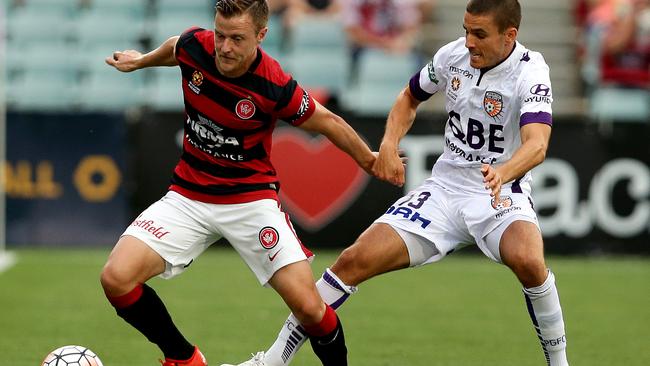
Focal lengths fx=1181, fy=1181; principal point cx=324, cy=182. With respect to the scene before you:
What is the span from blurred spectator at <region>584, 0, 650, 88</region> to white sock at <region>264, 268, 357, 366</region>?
8.81 metres

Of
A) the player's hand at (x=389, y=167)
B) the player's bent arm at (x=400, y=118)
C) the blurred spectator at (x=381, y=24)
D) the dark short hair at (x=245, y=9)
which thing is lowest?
the blurred spectator at (x=381, y=24)

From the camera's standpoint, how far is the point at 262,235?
6586 mm

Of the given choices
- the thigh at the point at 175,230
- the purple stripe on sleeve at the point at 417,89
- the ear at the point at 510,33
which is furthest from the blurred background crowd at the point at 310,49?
the thigh at the point at 175,230

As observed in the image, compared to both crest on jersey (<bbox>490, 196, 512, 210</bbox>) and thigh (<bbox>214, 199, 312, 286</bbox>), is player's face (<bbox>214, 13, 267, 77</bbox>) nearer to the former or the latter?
thigh (<bbox>214, 199, 312, 286</bbox>)

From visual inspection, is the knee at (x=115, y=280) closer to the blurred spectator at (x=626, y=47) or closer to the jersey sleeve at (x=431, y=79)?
the jersey sleeve at (x=431, y=79)

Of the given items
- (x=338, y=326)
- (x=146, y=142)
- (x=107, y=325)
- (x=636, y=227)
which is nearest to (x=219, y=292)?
Result: (x=107, y=325)

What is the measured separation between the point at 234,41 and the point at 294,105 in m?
0.49

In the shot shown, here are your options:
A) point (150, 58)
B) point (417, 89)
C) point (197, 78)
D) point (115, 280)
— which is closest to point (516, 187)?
point (417, 89)

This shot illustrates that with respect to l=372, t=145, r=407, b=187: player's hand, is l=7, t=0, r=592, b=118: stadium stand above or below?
below

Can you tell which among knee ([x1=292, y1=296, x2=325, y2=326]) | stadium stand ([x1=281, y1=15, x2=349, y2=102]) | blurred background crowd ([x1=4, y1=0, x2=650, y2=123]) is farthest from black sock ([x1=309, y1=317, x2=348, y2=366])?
stadium stand ([x1=281, y1=15, x2=349, y2=102])

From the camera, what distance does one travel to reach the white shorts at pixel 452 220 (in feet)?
22.4

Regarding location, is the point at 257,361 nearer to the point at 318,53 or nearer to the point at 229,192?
the point at 229,192

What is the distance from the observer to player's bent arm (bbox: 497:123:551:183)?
620 cm

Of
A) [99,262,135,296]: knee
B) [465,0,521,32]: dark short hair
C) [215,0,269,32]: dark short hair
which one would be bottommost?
[99,262,135,296]: knee
